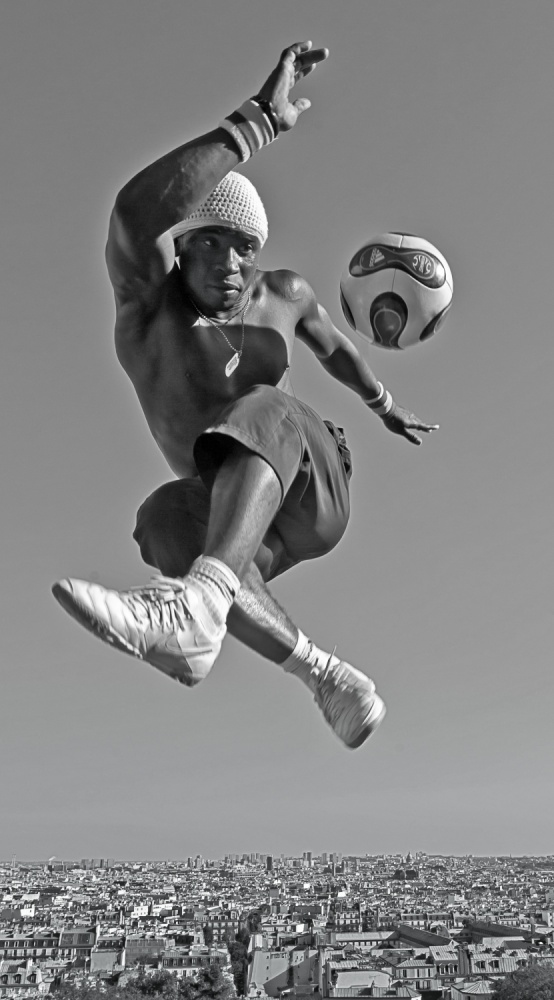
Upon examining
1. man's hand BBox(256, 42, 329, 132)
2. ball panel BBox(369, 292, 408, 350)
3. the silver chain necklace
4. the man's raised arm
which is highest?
man's hand BBox(256, 42, 329, 132)

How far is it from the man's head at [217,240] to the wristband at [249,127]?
263 mm

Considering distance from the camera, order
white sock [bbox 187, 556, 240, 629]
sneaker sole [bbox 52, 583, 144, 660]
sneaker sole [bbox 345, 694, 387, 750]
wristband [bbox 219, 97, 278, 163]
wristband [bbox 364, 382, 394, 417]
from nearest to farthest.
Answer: sneaker sole [bbox 52, 583, 144, 660] < white sock [bbox 187, 556, 240, 629] < wristband [bbox 219, 97, 278, 163] < sneaker sole [bbox 345, 694, 387, 750] < wristband [bbox 364, 382, 394, 417]

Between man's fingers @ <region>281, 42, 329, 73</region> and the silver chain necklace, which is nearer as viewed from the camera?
man's fingers @ <region>281, 42, 329, 73</region>

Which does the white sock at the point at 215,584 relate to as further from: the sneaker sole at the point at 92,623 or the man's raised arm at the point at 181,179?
the man's raised arm at the point at 181,179

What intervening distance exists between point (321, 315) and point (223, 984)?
6528 centimetres

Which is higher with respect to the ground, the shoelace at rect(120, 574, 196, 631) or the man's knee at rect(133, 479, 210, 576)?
the man's knee at rect(133, 479, 210, 576)

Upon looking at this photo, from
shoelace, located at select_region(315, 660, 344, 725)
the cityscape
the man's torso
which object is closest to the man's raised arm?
the man's torso

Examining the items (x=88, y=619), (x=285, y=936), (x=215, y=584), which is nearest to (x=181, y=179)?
(x=215, y=584)

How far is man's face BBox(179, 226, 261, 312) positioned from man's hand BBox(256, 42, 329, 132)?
1.10 feet

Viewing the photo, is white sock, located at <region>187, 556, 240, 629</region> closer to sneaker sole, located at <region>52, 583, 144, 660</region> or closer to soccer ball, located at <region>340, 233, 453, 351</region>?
sneaker sole, located at <region>52, 583, 144, 660</region>

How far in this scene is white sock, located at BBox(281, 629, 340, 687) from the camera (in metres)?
2.94

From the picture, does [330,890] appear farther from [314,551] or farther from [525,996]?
[314,551]

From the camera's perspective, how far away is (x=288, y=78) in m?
2.80

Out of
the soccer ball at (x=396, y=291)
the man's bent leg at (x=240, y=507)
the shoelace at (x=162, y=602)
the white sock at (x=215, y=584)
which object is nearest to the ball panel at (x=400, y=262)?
the soccer ball at (x=396, y=291)
